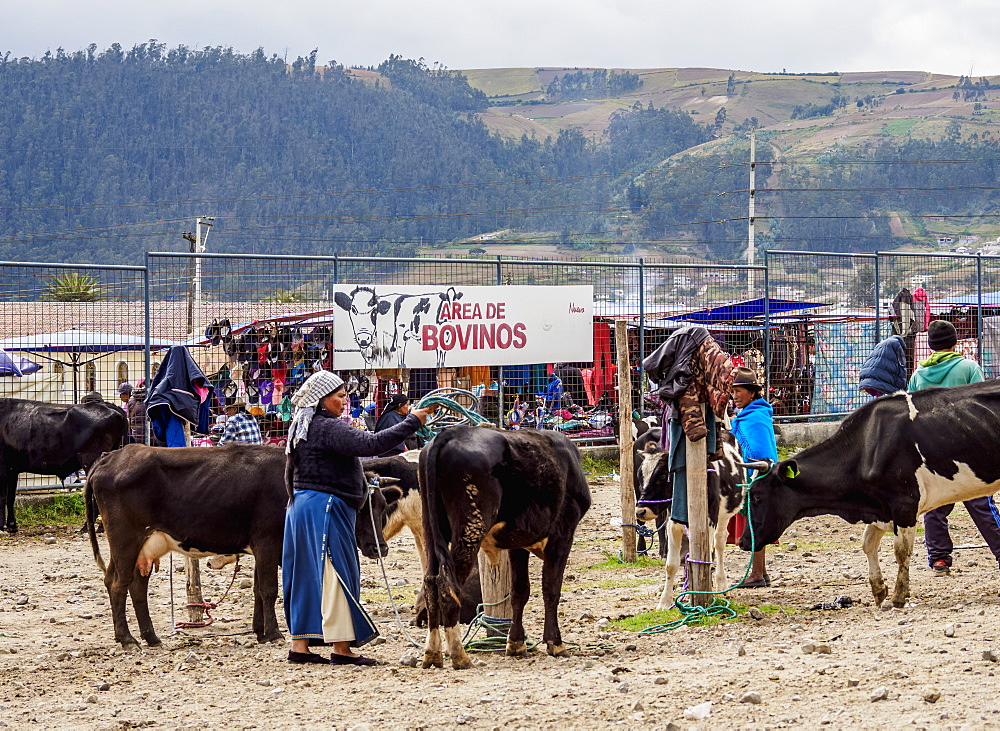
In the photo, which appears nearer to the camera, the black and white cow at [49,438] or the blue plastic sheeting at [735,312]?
the black and white cow at [49,438]

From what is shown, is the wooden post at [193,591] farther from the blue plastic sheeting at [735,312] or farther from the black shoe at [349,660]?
the blue plastic sheeting at [735,312]

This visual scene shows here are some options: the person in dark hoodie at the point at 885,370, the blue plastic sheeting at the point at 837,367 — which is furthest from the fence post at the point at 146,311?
the blue plastic sheeting at the point at 837,367

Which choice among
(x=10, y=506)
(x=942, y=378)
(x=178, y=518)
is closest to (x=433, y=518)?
(x=178, y=518)

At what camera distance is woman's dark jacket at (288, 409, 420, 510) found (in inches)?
290

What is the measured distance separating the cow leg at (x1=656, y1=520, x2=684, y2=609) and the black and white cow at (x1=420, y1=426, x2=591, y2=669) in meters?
1.19

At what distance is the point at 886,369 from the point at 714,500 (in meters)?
2.96

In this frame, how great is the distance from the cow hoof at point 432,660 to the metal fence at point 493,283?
492cm

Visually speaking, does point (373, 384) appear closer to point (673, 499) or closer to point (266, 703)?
point (673, 499)

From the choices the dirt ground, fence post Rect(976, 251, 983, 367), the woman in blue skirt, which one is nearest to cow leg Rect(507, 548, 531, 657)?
the dirt ground

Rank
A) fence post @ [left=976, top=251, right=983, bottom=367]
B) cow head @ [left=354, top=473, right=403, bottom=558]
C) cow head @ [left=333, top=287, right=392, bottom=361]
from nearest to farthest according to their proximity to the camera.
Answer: cow head @ [left=354, top=473, right=403, bottom=558] < cow head @ [left=333, top=287, right=392, bottom=361] < fence post @ [left=976, top=251, right=983, bottom=367]

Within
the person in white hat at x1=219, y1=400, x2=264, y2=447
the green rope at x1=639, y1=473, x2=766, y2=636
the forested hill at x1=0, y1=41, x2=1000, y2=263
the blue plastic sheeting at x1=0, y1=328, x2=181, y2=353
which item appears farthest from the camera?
the forested hill at x1=0, y1=41, x2=1000, y2=263

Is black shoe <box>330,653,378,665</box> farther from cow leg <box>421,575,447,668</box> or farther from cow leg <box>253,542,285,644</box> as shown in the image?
cow leg <box>253,542,285,644</box>

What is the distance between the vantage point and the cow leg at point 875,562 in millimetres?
8656

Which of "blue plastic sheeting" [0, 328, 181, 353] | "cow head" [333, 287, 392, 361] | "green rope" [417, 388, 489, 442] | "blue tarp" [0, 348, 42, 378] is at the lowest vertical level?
"green rope" [417, 388, 489, 442]
